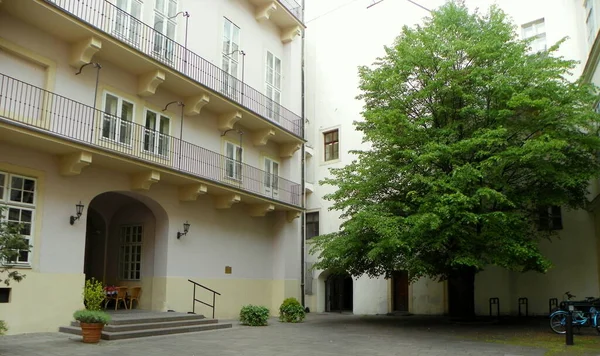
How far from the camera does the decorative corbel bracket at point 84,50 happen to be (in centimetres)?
1460

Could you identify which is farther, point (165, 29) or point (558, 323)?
point (165, 29)

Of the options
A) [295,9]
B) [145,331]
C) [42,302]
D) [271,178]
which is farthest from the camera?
[295,9]

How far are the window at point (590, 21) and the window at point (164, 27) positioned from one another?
14.8 m

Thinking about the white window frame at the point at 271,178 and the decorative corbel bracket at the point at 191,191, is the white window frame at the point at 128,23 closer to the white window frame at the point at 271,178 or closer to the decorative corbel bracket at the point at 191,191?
the decorative corbel bracket at the point at 191,191

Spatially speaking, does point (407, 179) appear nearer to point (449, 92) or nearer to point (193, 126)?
point (449, 92)

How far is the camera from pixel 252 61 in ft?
74.0

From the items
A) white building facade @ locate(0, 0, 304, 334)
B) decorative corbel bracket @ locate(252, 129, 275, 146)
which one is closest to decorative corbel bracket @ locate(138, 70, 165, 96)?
white building facade @ locate(0, 0, 304, 334)

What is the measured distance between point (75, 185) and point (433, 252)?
452 inches

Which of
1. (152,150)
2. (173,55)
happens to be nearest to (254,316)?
(152,150)

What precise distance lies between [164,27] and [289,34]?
8223mm

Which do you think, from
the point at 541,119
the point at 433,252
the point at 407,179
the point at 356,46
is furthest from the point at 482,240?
the point at 356,46

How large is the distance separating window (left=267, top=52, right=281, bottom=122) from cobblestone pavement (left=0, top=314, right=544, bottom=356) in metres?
10.1

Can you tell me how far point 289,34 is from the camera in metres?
24.9

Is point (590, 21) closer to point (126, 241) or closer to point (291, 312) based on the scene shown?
point (291, 312)
